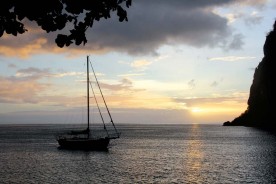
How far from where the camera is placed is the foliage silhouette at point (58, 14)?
539cm

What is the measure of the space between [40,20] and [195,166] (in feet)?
176

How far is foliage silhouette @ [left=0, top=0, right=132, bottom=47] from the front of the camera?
5.39m

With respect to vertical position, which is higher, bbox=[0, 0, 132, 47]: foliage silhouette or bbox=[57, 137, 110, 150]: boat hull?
bbox=[0, 0, 132, 47]: foliage silhouette

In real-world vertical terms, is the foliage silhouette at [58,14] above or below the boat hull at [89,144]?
above

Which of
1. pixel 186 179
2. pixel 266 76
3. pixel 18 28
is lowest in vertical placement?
pixel 186 179

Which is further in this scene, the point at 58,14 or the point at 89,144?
the point at 89,144

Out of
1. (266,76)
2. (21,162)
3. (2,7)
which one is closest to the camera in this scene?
(2,7)

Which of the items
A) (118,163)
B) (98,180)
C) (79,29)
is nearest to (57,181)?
(98,180)

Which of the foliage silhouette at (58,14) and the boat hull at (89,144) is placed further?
the boat hull at (89,144)

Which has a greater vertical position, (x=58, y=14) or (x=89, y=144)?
(x=58, y=14)

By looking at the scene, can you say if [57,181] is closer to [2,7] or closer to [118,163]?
[118,163]

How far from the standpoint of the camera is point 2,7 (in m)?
5.42

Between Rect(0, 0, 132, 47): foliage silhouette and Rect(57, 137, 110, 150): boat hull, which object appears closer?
Rect(0, 0, 132, 47): foliage silhouette

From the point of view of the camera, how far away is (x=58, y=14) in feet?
18.8
